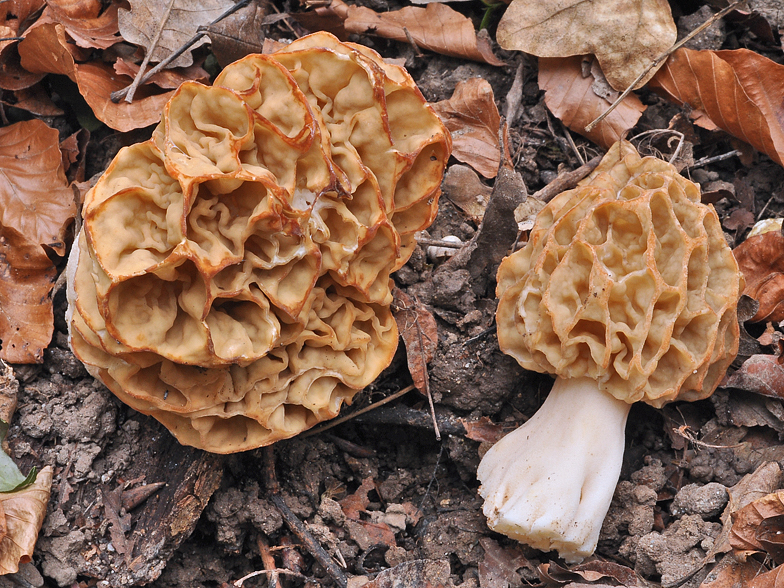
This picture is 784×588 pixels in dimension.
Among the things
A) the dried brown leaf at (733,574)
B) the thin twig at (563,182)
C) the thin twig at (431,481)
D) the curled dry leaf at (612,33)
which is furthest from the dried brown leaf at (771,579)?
the curled dry leaf at (612,33)

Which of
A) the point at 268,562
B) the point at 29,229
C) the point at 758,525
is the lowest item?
the point at 268,562

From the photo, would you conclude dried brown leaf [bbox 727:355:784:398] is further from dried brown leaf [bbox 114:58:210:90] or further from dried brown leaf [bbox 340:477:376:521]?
dried brown leaf [bbox 114:58:210:90]

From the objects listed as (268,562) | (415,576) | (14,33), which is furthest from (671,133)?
(14,33)

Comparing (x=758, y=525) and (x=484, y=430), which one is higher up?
(x=758, y=525)

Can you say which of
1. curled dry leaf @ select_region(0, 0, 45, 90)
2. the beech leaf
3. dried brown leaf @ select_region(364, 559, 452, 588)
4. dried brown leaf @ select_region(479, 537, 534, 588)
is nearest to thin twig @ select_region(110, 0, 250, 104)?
curled dry leaf @ select_region(0, 0, 45, 90)

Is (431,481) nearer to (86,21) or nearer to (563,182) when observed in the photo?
A: (563,182)

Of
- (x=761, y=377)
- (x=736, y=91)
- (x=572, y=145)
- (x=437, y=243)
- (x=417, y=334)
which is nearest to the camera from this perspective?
(x=761, y=377)

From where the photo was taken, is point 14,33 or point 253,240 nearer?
point 253,240

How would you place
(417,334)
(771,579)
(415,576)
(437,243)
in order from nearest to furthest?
1. (771,579)
2. (415,576)
3. (417,334)
4. (437,243)

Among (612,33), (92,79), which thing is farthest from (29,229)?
(612,33)
